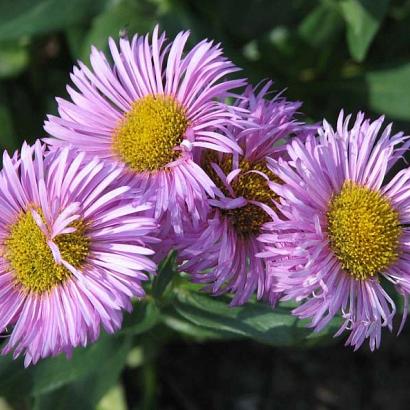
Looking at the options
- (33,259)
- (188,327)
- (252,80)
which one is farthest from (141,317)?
(252,80)

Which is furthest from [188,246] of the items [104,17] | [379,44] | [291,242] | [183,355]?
[379,44]

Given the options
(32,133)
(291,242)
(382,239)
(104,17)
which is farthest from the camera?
(32,133)

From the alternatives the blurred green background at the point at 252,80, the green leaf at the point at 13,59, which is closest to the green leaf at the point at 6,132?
the blurred green background at the point at 252,80

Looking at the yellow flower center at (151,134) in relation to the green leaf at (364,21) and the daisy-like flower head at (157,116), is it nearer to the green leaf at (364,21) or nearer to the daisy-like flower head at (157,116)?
the daisy-like flower head at (157,116)

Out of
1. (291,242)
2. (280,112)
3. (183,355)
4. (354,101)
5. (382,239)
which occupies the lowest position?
(183,355)

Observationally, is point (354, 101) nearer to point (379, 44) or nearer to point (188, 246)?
point (379, 44)

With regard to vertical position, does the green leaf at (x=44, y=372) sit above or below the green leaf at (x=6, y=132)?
below
